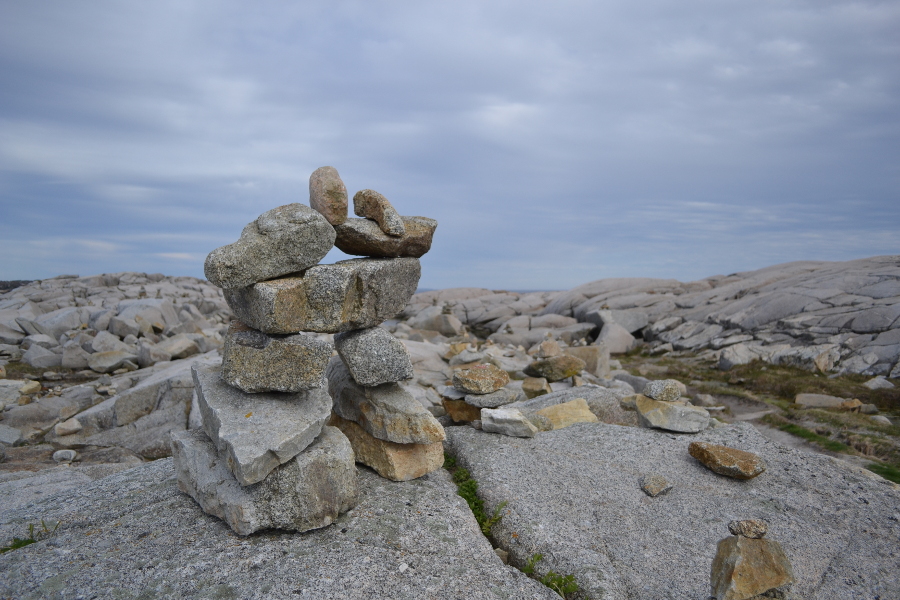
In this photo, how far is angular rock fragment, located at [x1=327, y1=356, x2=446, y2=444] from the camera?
8344 mm

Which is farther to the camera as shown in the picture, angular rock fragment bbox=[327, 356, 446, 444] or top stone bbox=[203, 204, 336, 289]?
angular rock fragment bbox=[327, 356, 446, 444]

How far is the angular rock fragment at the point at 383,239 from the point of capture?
8.38m

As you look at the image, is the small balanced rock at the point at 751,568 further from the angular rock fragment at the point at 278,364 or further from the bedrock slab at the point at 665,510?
the angular rock fragment at the point at 278,364

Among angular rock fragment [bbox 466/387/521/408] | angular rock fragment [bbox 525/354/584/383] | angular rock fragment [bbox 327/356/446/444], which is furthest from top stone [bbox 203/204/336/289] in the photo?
angular rock fragment [bbox 525/354/584/383]

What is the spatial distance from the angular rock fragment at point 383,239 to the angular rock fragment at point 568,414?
5.08 m

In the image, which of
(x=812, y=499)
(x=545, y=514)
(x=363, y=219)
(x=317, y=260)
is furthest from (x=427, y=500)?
(x=812, y=499)

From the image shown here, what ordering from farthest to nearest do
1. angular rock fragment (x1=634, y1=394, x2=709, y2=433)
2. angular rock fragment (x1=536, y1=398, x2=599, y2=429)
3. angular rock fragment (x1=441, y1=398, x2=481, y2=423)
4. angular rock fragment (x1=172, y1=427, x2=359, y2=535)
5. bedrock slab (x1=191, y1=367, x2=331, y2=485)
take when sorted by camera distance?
angular rock fragment (x1=441, y1=398, x2=481, y2=423)
angular rock fragment (x1=536, y1=398, x2=599, y2=429)
angular rock fragment (x1=634, y1=394, x2=709, y2=433)
angular rock fragment (x1=172, y1=427, x2=359, y2=535)
bedrock slab (x1=191, y1=367, x2=331, y2=485)

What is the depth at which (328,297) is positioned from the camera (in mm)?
7703

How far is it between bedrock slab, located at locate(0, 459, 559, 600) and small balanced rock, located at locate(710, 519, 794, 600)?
197 centimetres

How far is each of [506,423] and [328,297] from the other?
4838 millimetres

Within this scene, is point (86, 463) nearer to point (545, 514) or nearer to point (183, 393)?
point (183, 393)

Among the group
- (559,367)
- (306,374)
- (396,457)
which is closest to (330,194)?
(306,374)

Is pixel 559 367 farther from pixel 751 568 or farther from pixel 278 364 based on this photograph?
pixel 278 364

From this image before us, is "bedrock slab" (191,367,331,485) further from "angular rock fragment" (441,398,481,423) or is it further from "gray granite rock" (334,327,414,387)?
"angular rock fragment" (441,398,481,423)
